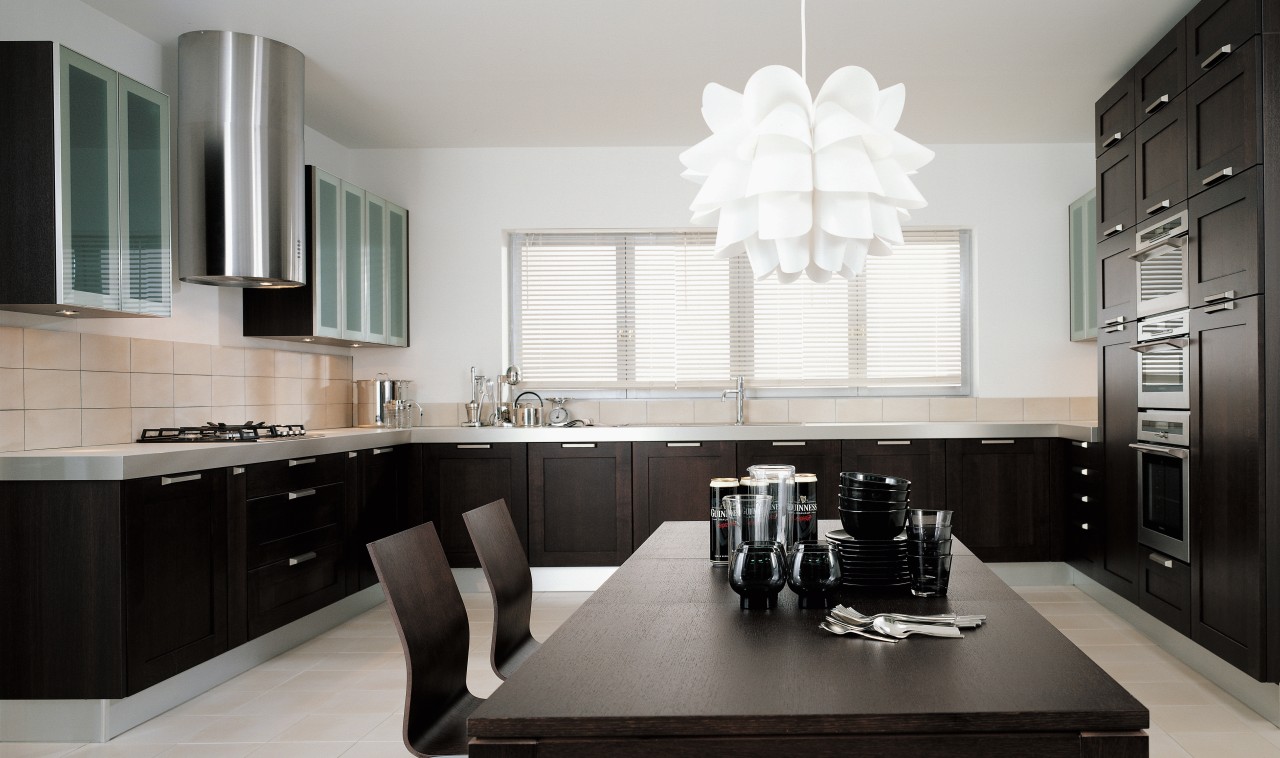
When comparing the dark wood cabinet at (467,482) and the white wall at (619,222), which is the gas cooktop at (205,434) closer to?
the dark wood cabinet at (467,482)

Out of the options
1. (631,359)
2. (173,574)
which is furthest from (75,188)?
(631,359)

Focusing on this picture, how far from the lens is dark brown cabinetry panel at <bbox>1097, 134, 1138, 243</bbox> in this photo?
4.21 metres

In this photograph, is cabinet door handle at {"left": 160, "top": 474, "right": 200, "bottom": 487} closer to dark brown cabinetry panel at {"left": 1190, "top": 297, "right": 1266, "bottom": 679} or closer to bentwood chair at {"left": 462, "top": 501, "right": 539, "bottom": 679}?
bentwood chair at {"left": 462, "top": 501, "right": 539, "bottom": 679}

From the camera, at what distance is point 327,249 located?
16.0ft

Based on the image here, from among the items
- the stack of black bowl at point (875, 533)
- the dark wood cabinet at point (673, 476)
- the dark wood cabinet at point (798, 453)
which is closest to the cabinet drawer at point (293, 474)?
the dark wood cabinet at point (673, 476)

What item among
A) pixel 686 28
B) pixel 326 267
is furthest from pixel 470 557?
pixel 686 28

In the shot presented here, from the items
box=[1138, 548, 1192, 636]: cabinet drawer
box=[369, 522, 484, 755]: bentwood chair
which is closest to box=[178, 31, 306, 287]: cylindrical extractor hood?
box=[369, 522, 484, 755]: bentwood chair

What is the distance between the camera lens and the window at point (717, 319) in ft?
19.5

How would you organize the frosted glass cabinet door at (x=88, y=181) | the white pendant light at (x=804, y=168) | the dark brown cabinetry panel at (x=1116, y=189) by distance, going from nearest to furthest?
the white pendant light at (x=804, y=168) → the frosted glass cabinet door at (x=88, y=181) → the dark brown cabinetry panel at (x=1116, y=189)

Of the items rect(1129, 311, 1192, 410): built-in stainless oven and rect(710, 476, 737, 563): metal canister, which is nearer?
rect(710, 476, 737, 563): metal canister

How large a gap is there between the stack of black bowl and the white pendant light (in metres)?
0.46

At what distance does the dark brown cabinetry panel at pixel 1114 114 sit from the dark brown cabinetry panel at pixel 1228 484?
1.19m

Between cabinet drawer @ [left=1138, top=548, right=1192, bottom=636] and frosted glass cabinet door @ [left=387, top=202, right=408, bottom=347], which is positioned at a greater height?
frosted glass cabinet door @ [left=387, top=202, right=408, bottom=347]

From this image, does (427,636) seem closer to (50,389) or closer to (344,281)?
(50,389)
